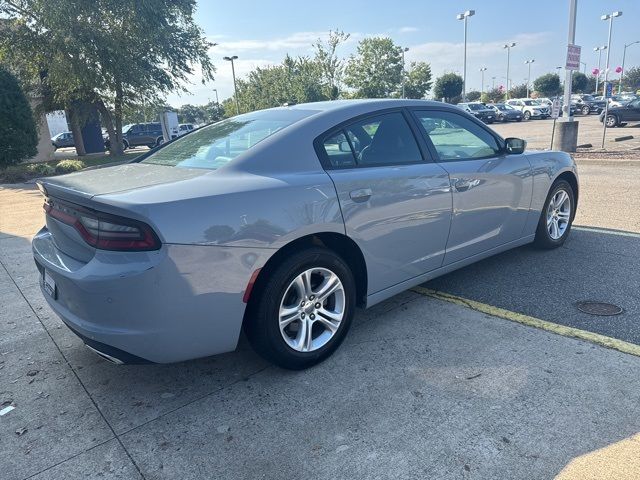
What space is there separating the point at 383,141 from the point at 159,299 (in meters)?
1.93

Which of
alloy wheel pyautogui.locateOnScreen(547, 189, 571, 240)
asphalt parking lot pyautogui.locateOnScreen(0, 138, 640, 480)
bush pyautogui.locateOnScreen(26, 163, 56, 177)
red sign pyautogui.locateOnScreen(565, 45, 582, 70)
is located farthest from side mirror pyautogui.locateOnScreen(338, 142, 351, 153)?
bush pyautogui.locateOnScreen(26, 163, 56, 177)

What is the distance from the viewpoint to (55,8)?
19.0 meters

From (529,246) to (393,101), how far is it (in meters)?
2.50

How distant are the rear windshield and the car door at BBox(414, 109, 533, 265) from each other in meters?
1.13

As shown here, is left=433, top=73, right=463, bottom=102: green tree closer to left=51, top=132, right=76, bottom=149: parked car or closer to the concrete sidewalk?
left=51, top=132, right=76, bottom=149: parked car

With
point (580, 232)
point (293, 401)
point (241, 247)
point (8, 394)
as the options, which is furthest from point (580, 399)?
point (580, 232)

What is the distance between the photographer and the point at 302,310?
2.90 meters

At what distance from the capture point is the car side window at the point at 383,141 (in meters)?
3.26

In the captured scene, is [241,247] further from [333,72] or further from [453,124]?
[333,72]

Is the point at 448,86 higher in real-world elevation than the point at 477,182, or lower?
higher

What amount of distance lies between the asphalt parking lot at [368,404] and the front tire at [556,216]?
953mm

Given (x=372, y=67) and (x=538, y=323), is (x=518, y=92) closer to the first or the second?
(x=372, y=67)

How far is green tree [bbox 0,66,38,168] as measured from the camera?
50.8 feet

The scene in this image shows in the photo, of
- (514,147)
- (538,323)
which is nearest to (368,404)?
(538,323)
